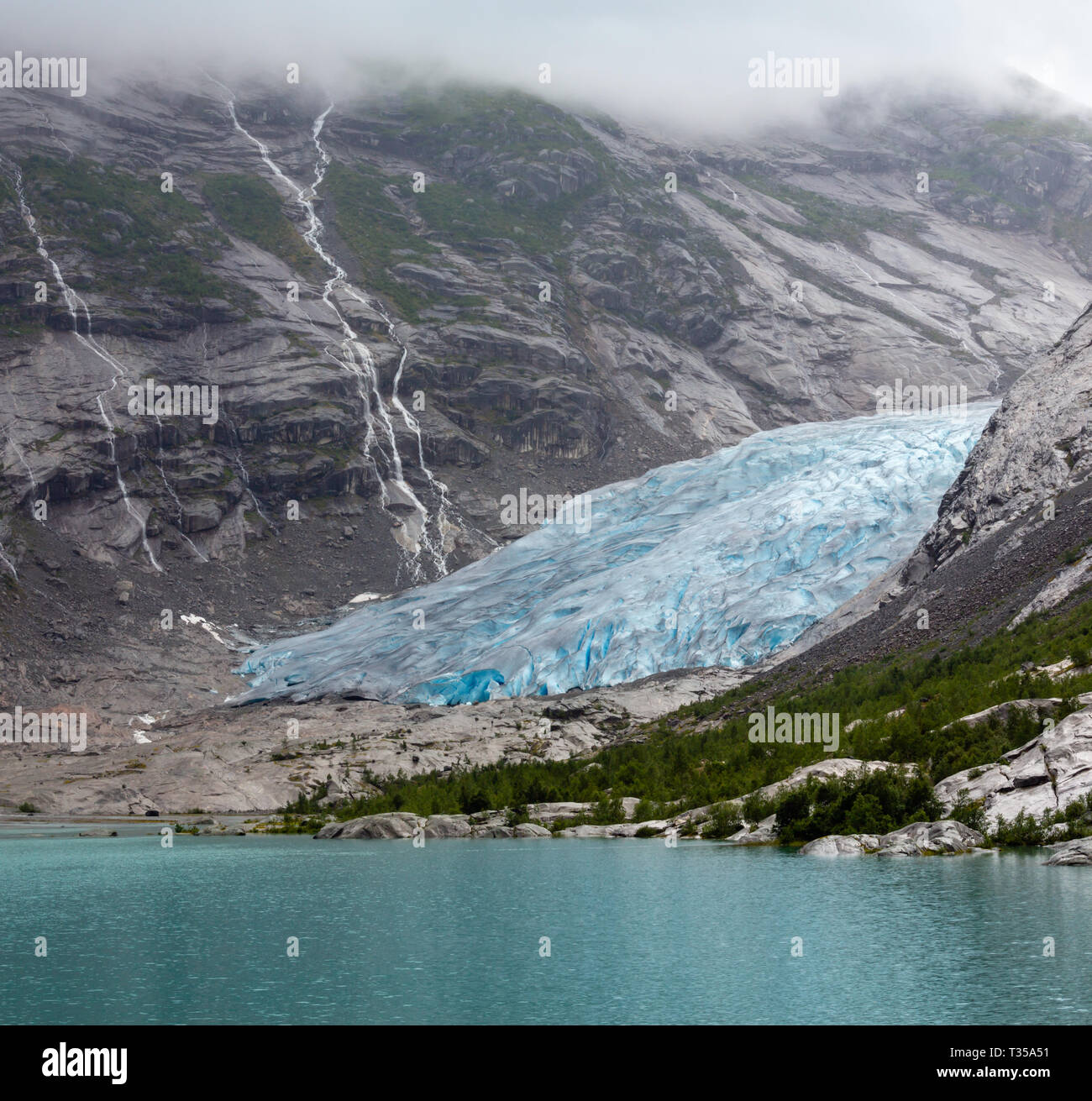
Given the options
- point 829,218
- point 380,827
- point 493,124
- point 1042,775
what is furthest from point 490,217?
point 1042,775

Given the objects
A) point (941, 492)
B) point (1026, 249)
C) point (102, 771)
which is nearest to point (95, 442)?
point (102, 771)

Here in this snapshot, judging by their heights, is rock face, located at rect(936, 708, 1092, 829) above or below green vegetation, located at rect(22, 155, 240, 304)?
below

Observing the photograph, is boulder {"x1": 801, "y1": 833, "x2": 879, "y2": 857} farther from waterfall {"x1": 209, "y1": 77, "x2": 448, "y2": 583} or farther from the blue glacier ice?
waterfall {"x1": 209, "y1": 77, "x2": 448, "y2": 583}

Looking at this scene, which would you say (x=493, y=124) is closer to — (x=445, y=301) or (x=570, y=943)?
(x=445, y=301)

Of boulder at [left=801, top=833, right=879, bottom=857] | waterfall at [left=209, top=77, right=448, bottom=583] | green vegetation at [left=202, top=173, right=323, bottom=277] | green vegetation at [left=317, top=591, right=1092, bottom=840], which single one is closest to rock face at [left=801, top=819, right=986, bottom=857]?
boulder at [left=801, top=833, right=879, bottom=857]

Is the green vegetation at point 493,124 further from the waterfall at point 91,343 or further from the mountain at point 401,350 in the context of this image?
the waterfall at point 91,343
